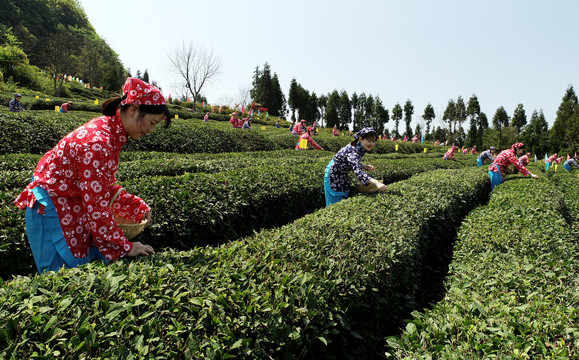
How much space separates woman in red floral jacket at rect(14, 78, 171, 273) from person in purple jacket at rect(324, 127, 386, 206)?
334 centimetres

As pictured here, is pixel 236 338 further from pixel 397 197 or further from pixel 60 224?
pixel 397 197

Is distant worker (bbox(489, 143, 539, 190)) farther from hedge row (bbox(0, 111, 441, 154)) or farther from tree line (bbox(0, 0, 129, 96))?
tree line (bbox(0, 0, 129, 96))

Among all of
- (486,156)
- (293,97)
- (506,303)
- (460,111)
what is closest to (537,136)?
(460,111)

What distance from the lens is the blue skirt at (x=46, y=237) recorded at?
195 centimetres

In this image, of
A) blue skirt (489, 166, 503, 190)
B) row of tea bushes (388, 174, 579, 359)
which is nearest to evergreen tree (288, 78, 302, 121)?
blue skirt (489, 166, 503, 190)

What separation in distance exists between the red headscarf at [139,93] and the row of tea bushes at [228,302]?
3.65 feet

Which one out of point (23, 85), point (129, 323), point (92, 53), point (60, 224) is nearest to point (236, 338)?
point (129, 323)

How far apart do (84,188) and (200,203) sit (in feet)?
10.1

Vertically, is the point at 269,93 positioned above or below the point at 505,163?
above

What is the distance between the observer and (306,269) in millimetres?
2561

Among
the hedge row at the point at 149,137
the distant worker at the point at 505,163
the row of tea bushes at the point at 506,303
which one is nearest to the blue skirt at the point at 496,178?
the distant worker at the point at 505,163

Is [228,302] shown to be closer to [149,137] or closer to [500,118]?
[149,137]

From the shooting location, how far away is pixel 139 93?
206 centimetres

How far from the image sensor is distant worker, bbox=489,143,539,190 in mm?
9023
